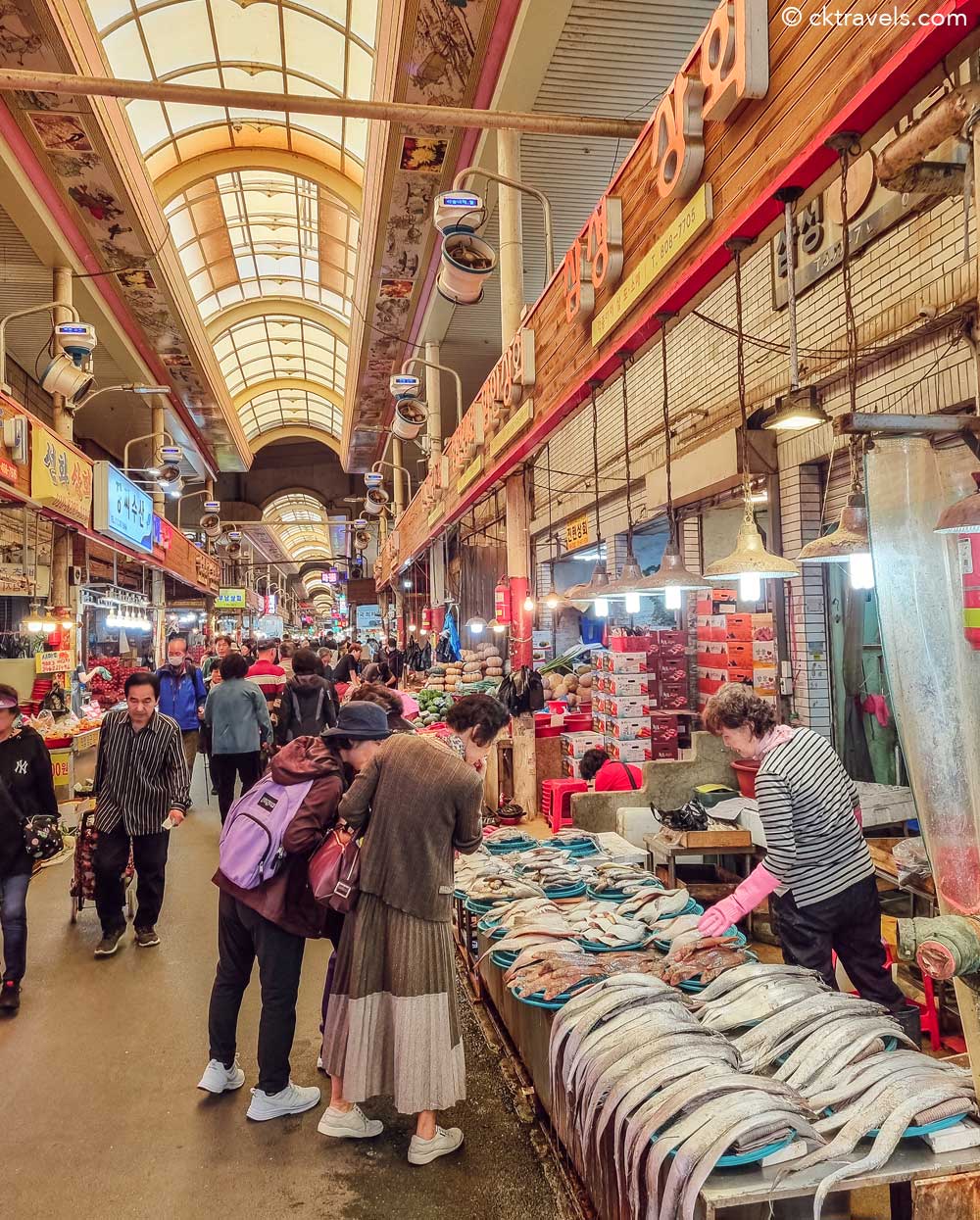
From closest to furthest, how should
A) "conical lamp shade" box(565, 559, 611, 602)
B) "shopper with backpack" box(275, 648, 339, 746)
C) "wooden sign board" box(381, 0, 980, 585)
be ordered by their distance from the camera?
"wooden sign board" box(381, 0, 980, 585), "conical lamp shade" box(565, 559, 611, 602), "shopper with backpack" box(275, 648, 339, 746)

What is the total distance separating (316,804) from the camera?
3283 mm

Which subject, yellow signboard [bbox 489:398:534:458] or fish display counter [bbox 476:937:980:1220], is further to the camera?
yellow signboard [bbox 489:398:534:458]

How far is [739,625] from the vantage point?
752 centimetres

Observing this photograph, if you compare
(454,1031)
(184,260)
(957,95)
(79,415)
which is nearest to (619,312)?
(957,95)

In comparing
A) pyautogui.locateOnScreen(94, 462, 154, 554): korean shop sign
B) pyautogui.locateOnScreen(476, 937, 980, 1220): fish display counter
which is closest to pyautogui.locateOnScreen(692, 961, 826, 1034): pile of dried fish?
pyautogui.locateOnScreen(476, 937, 980, 1220): fish display counter

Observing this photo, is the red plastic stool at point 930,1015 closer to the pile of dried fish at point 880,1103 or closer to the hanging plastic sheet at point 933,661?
the pile of dried fish at point 880,1103

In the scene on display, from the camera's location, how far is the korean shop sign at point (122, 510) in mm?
11922

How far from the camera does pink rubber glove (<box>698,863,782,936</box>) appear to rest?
3143mm

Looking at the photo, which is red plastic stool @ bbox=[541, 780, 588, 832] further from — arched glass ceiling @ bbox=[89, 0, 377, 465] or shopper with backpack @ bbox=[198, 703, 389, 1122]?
arched glass ceiling @ bbox=[89, 0, 377, 465]

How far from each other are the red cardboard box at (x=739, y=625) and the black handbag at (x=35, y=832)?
572 cm

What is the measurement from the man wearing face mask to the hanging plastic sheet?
24.9 feet

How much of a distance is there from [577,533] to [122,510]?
24.3 ft

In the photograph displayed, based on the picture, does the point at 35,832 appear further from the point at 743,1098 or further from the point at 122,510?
the point at 122,510

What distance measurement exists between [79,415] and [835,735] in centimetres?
1947
